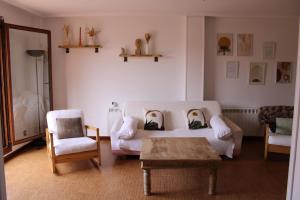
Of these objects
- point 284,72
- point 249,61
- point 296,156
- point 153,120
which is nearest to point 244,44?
point 249,61

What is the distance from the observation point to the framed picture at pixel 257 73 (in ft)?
16.5

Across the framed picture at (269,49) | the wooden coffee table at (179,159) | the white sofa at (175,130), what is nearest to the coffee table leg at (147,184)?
the wooden coffee table at (179,159)

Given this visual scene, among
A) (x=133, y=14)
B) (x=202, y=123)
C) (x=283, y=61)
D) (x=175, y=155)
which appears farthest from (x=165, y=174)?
(x=283, y=61)

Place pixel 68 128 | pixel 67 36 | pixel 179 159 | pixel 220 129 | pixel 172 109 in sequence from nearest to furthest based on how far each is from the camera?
pixel 179 159 → pixel 220 129 → pixel 68 128 → pixel 172 109 → pixel 67 36

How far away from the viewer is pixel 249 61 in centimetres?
504

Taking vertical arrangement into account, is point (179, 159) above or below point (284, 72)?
below

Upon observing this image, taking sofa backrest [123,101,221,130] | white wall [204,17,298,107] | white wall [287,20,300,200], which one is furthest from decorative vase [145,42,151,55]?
white wall [287,20,300,200]

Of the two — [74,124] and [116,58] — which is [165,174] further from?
[116,58]

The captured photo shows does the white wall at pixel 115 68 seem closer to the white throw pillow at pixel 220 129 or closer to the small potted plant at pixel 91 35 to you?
the small potted plant at pixel 91 35

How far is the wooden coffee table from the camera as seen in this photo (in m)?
3.01

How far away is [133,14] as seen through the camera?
4.82 meters

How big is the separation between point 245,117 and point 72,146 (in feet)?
10.6

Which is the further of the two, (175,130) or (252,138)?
(252,138)

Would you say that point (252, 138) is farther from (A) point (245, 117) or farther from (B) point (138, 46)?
(B) point (138, 46)
